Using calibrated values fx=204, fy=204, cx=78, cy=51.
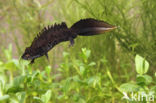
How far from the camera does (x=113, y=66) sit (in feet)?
5.03

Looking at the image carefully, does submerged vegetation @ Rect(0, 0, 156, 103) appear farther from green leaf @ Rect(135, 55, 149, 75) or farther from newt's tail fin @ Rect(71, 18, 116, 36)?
newt's tail fin @ Rect(71, 18, 116, 36)

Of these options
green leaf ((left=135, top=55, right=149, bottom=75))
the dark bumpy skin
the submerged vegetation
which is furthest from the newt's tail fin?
green leaf ((left=135, top=55, right=149, bottom=75))

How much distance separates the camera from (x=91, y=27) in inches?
21.9

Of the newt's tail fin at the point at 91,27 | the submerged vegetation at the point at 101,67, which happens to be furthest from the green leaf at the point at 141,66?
the newt's tail fin at the point at 91,27

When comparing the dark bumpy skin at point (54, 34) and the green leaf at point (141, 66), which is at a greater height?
the dark bumpy skin at point (54, 34)

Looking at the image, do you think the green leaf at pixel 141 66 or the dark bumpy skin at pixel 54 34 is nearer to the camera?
the dark bumpy skin at pixel 54 34

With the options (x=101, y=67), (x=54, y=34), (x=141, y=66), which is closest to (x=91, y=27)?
(x=54, y=34)

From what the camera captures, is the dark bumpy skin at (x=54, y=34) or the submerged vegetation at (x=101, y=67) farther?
the submerged vegetation at (x=101, y=67)

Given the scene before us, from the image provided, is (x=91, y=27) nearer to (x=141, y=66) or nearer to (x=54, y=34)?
(x=54, y=34)

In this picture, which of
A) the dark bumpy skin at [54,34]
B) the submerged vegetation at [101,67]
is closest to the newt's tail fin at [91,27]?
the dark bumpy skin at [54,34]

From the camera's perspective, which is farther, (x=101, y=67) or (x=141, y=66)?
(x=101, y=67)

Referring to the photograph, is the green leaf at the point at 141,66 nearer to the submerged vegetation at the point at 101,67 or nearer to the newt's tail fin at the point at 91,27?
the submerged vegetation at the point at 101,67

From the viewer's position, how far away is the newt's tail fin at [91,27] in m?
0.53

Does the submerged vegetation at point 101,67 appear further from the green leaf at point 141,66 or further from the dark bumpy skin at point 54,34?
the dark bumpy skin at point 54,34
